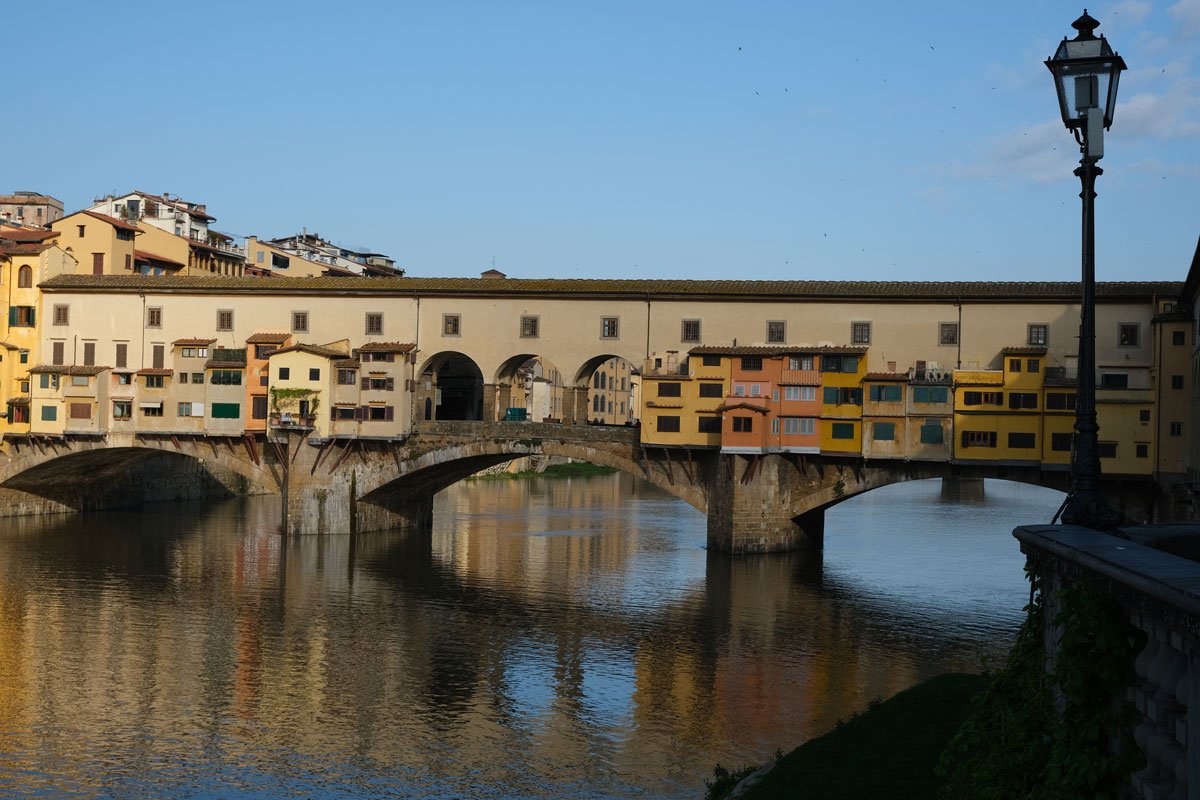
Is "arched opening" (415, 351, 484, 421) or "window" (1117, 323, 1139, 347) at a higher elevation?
"window" (1117, 323, 1139, 347)

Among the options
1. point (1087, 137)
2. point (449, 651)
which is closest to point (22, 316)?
point (449, 651)

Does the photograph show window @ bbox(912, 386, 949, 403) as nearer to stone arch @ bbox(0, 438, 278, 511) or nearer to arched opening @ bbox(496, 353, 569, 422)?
stone arch @ bbox(0, 438, 278, 511)

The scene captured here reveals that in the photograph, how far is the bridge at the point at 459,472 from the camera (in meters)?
53.6

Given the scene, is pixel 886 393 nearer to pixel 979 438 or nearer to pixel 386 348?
pixel 979 438

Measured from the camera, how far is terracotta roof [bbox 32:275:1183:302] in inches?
2076

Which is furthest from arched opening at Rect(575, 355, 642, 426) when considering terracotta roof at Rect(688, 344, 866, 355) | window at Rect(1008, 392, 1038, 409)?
window at Rect(1008, 392, 1038, 409)

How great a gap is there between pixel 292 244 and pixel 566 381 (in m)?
72.6

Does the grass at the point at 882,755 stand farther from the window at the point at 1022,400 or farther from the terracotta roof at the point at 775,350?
the terracotta roof at the point at 775,350

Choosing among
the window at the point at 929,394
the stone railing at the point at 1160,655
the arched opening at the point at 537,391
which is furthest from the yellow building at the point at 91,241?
the stone railing at the point at 1160,655

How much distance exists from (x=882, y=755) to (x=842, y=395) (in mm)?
37140

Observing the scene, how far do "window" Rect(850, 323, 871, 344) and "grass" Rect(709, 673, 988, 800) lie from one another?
34.8 m

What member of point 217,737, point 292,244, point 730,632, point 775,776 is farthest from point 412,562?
point 292,244

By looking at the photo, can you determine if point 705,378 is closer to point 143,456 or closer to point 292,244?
point 143,456

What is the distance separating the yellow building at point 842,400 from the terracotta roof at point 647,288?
9.95ft
